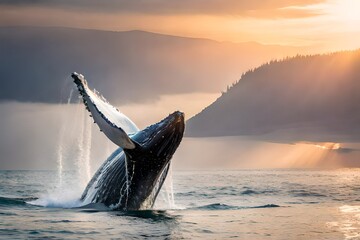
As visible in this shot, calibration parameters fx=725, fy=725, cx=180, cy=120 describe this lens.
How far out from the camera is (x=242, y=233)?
14445 mm

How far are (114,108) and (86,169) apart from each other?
3364 mm

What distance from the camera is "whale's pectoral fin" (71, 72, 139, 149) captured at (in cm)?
1200

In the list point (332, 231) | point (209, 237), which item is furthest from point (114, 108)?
point (332, 231)

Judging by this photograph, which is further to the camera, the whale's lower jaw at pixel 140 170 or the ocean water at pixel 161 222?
the ocean water at pixel 161 222

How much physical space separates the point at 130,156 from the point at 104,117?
1.70 meters

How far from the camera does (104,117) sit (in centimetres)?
1199

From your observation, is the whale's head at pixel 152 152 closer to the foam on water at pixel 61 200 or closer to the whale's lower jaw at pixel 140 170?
the whale's lower jaw at pixel 140 170

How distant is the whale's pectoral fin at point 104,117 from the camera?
12000mm

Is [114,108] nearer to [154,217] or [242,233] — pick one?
[154,217]

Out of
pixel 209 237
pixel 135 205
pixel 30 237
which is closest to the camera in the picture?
pixel 30 237

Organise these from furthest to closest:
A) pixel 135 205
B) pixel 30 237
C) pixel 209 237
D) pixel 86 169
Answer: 1. pixel 86 169
2. pixel 135 205
3. pixel 209 237
4. pixel 30 237

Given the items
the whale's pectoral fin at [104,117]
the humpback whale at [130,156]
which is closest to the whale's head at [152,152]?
the humpback whale at [130,156]

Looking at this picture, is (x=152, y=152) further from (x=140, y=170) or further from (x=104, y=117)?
(x=104, y=117)

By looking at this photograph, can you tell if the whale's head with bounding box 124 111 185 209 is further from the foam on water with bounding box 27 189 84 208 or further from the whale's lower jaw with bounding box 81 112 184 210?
the foam on water with bounding box 27 189 84 208
